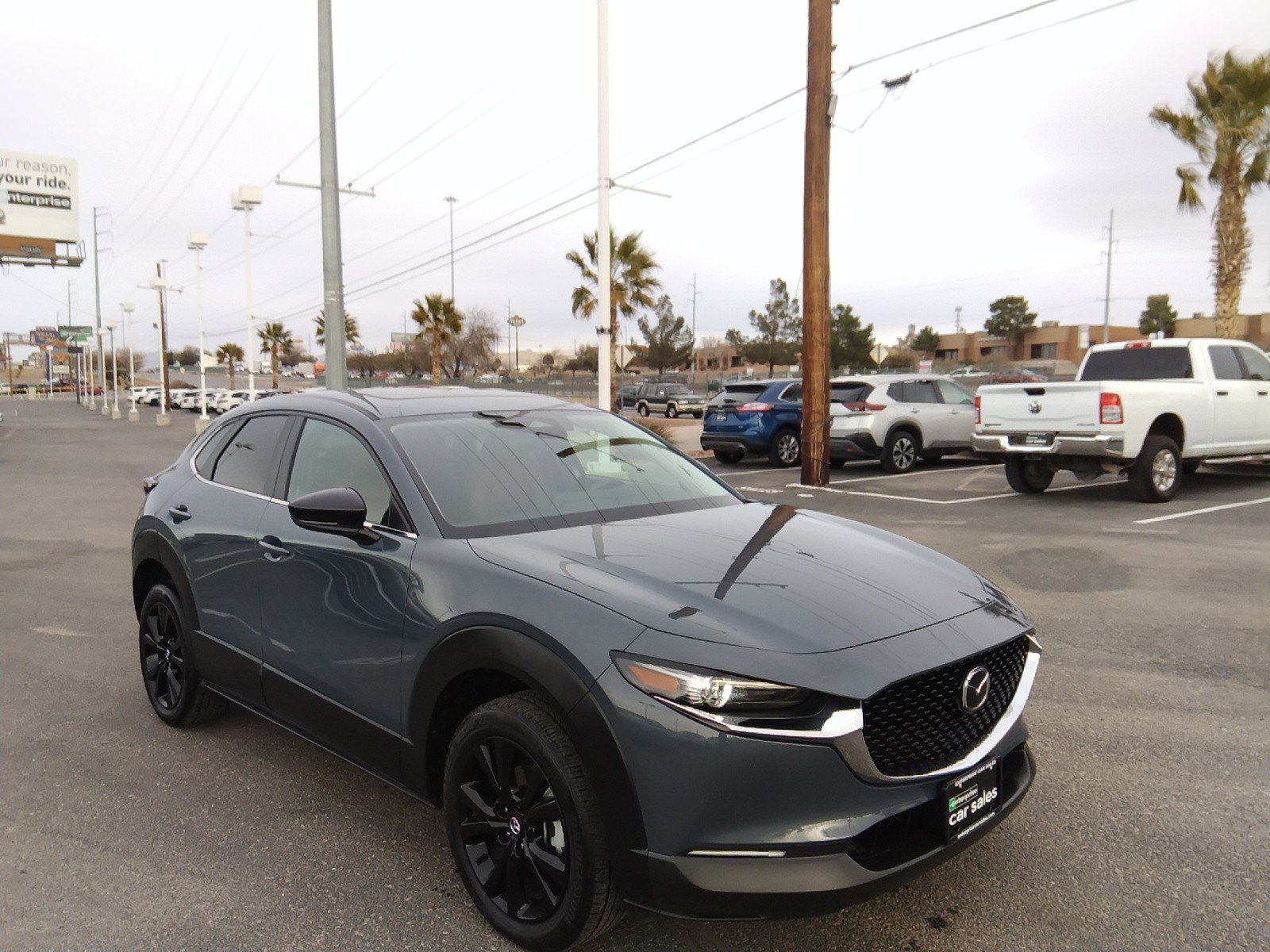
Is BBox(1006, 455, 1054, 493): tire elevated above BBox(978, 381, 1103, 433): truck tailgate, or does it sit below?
below

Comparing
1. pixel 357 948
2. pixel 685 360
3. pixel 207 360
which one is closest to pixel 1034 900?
pixel 357 948

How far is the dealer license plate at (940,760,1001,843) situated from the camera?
2453 mm

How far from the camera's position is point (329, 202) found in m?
15.9

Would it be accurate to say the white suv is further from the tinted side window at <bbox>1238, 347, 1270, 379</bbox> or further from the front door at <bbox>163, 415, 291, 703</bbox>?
the front door at <bbox>163, 415, 291, 703</bbox>

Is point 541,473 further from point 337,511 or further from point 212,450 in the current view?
point 212,450

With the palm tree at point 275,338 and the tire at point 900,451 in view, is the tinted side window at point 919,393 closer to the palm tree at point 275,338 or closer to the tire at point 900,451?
the tire at point 900,451

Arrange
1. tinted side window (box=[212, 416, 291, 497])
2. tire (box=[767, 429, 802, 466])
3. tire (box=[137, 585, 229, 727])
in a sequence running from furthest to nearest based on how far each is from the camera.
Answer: tire (box=[767, 429, 802, 466]), tire (box=[137, 585, 229, 727]), tinted side window (box=[212, 416, 291, 497])

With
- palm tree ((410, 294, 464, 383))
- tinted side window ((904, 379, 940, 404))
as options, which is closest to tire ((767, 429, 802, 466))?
tinted side window ((904, 379, 940, 404))

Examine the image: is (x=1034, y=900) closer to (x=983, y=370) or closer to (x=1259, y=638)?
(x=1259, y=638)

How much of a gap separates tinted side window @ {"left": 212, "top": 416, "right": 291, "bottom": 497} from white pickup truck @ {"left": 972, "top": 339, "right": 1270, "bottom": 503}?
9.46 m

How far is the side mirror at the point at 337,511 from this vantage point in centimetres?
314

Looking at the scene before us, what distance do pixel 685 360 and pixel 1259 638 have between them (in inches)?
Result: 3717

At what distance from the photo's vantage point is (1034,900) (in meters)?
2.89

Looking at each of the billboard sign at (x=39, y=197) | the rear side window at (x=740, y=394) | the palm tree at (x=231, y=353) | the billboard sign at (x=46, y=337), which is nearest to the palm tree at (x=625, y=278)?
the rear side window at (x=740, y=394)
